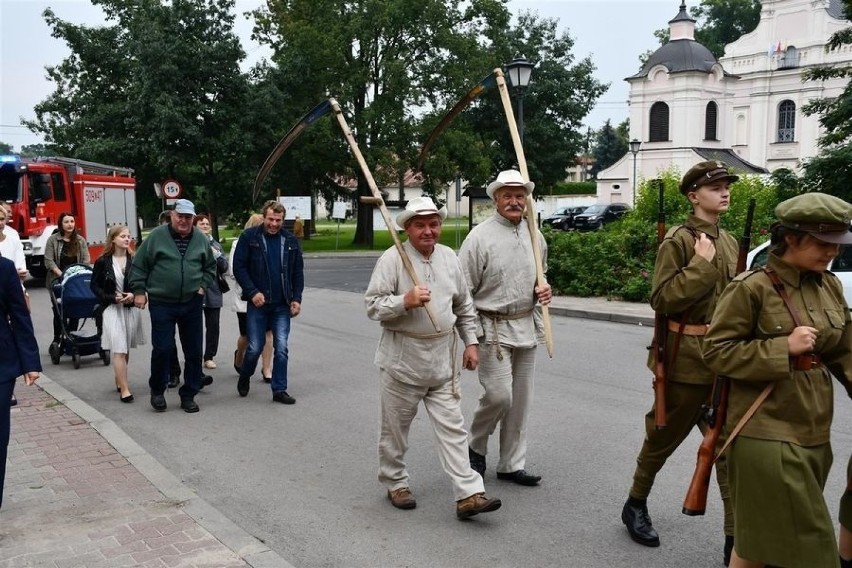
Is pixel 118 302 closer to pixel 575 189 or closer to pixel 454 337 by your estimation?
pixel 454 337

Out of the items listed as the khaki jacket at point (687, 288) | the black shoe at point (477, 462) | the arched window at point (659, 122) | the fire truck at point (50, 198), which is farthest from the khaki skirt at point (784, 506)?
the arched window at point (659, 122)

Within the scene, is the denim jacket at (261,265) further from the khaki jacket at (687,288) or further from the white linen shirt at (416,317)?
the khaki jacket at (687,288)

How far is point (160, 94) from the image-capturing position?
107 ft

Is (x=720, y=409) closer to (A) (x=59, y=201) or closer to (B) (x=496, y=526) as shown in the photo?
(B) (x=496, y=526)

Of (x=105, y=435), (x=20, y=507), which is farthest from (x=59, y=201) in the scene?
(x=20, y=507)

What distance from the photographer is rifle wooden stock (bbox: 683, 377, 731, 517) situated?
357 centimetres

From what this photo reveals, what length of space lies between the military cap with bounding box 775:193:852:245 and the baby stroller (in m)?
7.87

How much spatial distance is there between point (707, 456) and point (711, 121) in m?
58.2

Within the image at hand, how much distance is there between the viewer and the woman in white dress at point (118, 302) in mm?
8227

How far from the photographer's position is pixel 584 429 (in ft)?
22.9

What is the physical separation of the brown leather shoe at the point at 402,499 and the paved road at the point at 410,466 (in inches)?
1.9

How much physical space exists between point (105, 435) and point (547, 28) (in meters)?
52.7

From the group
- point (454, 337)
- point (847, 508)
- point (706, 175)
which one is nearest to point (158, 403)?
point (454, 337)

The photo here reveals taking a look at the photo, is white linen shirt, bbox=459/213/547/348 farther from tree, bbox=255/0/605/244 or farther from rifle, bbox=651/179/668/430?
tree, bbox=255/0/605/244
